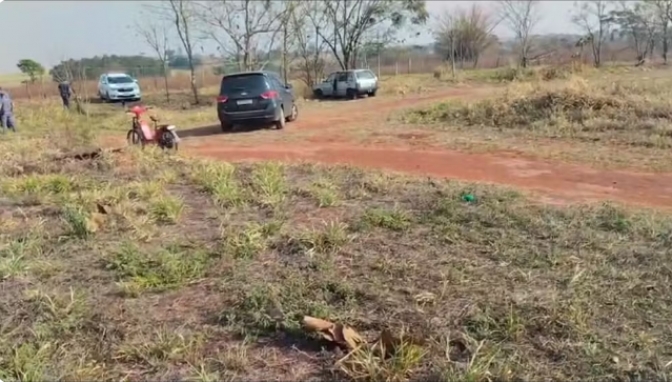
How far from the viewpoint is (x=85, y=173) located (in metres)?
7.86

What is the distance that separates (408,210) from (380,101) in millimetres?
19609

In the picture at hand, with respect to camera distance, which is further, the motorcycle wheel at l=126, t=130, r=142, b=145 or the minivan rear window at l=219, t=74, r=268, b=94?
the minivan rear window at l=219, t=74, r=268, b=94

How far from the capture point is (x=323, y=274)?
3953 mm

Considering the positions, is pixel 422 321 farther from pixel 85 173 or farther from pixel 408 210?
pixel 85 173

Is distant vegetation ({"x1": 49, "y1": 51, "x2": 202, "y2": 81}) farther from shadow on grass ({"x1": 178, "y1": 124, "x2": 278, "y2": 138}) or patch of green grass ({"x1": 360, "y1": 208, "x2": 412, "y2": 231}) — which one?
patch of green grass ({"x1": 360, "y1": 208, "x2": 412, "y2": 231})

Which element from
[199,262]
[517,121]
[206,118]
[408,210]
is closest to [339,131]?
[517,121]

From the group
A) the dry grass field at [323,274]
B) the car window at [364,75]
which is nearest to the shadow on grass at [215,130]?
the dry grass field at [323,274]

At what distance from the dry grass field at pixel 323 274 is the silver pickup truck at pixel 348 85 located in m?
19.0

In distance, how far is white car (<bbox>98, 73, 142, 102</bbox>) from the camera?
97.0ft

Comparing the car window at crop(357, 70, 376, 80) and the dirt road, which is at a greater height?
the car window at crop(357, 70, 376, 80)

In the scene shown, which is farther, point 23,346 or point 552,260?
point 552,260

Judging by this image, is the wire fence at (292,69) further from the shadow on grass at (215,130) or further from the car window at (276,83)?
the car window at (276,83)

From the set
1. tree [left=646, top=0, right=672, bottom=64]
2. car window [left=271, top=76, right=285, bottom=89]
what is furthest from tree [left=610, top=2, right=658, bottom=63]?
car window [left=271, top=76, right=285, bottom=89]

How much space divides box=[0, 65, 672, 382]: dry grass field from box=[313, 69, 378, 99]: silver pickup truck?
62.3 ft
